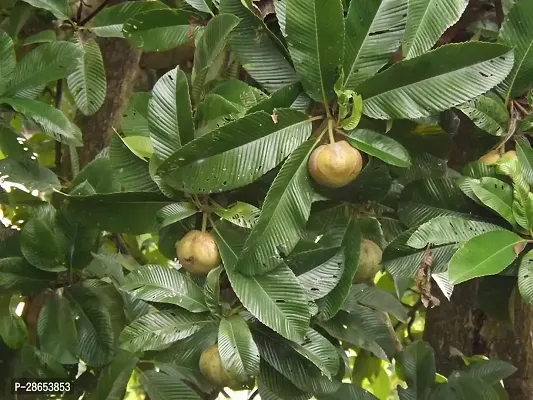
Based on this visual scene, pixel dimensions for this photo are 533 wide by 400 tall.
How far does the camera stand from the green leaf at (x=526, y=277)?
0.60 meters

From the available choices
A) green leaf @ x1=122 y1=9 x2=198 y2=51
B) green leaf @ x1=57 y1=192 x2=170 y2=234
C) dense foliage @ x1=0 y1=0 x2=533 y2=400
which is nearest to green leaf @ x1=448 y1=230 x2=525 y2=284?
dense foliage @ x1=0 y1=0 x2=533 y2=400

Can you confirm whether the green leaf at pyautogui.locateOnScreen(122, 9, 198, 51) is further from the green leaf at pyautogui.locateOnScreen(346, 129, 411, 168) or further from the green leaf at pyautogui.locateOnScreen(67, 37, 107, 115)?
the green leaf at pyautogui.locateOnScreen(346, 129, 411, 168)

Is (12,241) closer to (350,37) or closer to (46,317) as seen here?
(46,317)

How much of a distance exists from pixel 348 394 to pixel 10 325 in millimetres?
503

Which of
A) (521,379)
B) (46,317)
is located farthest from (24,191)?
(521,379)

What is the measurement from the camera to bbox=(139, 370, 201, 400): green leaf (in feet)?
2.65

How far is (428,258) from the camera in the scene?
63cm

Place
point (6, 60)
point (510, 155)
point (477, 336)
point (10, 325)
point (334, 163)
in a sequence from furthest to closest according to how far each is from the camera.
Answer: point (477, 336) → point (10, 325) → point (6, 60) → point (510, 155) → point (334, 163)

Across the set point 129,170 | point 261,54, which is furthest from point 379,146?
point 129,170

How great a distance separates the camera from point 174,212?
0.62 metres

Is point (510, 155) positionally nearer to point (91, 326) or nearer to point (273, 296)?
point (273, 296)

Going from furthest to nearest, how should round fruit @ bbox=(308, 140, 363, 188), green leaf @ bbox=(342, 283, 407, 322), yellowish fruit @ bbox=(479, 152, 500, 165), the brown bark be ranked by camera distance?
the brown bark, green leaf @ bbox=(342, 283, 407, 322), yellowish fruit @ bbox=(479, 152, 500, 165), round fruit @ bbox=(308, 140, 363, 188)

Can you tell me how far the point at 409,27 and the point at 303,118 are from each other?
0.15 m

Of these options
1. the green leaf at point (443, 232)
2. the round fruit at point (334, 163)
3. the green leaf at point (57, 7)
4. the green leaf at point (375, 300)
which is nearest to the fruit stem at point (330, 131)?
the round fruit at point (334, 163)
